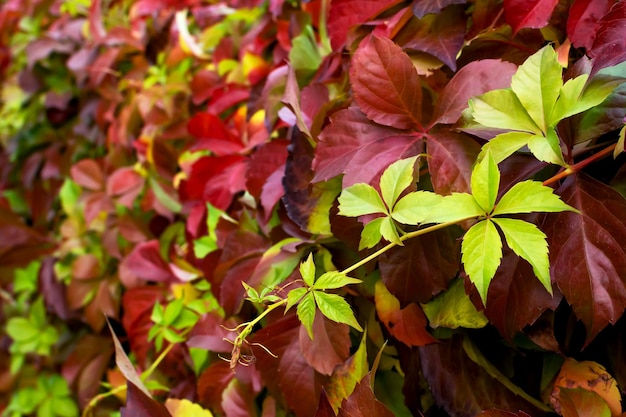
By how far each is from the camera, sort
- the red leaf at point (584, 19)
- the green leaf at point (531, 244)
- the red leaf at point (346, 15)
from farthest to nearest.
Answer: the red leaf at point (346, 15)
the red leaf at point (584, 19)
the green leaf at point (531, 244)

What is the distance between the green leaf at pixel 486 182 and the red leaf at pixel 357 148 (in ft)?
0.32

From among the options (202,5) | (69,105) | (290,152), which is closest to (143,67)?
(202,5)

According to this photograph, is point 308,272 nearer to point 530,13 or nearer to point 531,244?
point 531,244

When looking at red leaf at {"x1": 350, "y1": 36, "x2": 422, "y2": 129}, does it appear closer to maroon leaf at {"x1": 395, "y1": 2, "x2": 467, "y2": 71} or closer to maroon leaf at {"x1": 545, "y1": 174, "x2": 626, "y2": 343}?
maroon leaf at {"x1": 395, "y1": 2, "x2": 467, "y2": 71}

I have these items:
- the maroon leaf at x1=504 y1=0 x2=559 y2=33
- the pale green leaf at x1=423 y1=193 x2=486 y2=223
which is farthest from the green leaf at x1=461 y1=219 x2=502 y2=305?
the maroon leaf at x1=504 y1=0 x2=559 y2=33

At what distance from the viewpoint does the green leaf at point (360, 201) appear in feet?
1.43

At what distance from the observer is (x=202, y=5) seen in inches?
44.8

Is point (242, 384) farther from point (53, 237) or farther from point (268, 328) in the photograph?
point (53, 237)

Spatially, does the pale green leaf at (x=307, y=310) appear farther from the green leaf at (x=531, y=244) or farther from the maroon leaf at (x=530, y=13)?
the maroon leaf at (x=530, y=13)

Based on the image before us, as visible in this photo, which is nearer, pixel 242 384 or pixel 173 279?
pixel 242 384

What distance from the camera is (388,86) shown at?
0.51m

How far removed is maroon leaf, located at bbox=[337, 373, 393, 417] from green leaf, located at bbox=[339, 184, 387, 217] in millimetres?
137

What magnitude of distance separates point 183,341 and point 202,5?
0.71 m

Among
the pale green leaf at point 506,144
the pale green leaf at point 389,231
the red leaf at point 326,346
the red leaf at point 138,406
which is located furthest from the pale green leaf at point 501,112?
the red leaf at point 138,406
